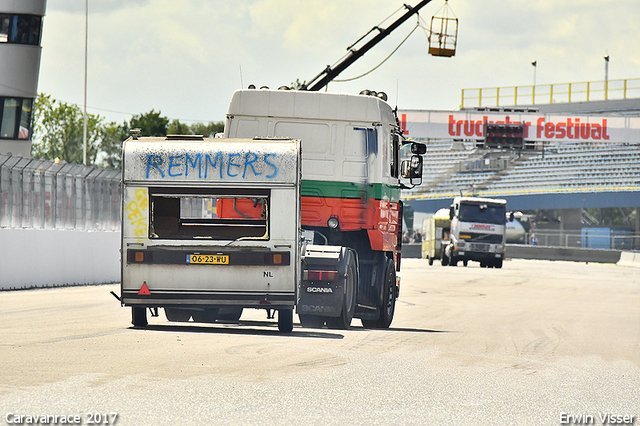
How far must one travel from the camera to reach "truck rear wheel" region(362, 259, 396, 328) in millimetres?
14969

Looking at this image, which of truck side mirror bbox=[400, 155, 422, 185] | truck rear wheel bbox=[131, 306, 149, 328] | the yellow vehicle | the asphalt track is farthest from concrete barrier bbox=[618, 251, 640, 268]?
truck rear wheel bbox=[131, 306, 149, 328]

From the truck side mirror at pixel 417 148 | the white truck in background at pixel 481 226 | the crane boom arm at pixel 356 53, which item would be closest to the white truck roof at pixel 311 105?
the truck side mirror at pixel 417 148

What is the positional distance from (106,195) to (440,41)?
16960mm

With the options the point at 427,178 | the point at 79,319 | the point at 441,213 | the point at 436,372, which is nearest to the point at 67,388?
the point at 436,372

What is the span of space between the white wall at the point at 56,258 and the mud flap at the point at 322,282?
998cm

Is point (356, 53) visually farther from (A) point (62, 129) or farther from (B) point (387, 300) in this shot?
(A) point (62, 129)

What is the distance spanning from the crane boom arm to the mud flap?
23510mm

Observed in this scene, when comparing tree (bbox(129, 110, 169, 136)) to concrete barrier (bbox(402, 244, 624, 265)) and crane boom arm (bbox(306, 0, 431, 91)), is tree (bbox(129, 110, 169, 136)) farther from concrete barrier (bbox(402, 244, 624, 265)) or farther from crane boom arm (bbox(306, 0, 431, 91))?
crane boom arm (bbox(306, 0, 431, 91))

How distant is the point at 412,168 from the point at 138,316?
480 cm

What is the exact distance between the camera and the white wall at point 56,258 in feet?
69.3

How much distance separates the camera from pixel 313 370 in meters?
9.73

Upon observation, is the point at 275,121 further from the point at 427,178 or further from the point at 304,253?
the point at 427,178

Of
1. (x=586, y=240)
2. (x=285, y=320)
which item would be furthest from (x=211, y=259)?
(x=586, y=240)

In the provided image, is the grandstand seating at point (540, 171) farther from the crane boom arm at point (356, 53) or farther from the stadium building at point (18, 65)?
the stadium building at point (18, 65)
